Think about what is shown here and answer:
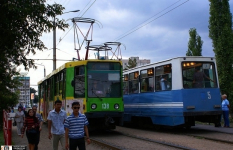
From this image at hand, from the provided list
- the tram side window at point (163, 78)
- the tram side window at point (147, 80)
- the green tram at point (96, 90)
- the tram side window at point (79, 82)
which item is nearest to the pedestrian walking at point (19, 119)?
the green tram at point (96, 90)

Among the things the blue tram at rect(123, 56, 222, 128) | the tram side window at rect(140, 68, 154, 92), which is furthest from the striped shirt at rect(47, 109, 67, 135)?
the tram side window at rect(140, 68, 154, 92)

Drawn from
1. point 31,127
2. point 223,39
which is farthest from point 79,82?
point 223,39

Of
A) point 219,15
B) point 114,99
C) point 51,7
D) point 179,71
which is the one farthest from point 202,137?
point 219,15

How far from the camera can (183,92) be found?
49.5 feet

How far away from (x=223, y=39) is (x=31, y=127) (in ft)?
55.3

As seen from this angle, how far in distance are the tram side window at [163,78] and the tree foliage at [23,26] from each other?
Answer: 6.93m

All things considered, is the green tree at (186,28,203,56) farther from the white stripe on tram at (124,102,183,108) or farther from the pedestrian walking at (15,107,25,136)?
the pedestrian walking at (15,107,25,136)

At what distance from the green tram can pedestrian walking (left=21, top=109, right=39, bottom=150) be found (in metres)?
5.04

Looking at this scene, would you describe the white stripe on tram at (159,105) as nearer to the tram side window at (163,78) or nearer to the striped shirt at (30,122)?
the tram side window at (163,78)

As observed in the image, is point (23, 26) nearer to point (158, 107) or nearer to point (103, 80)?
point (103, 80)

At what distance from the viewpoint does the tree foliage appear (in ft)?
29.6

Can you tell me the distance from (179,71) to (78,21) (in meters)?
6.01

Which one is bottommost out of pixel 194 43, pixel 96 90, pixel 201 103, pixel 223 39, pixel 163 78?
pixel 201 103

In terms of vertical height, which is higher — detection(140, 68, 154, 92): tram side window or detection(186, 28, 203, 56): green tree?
detection(186, 28, 203, 56): green tree
